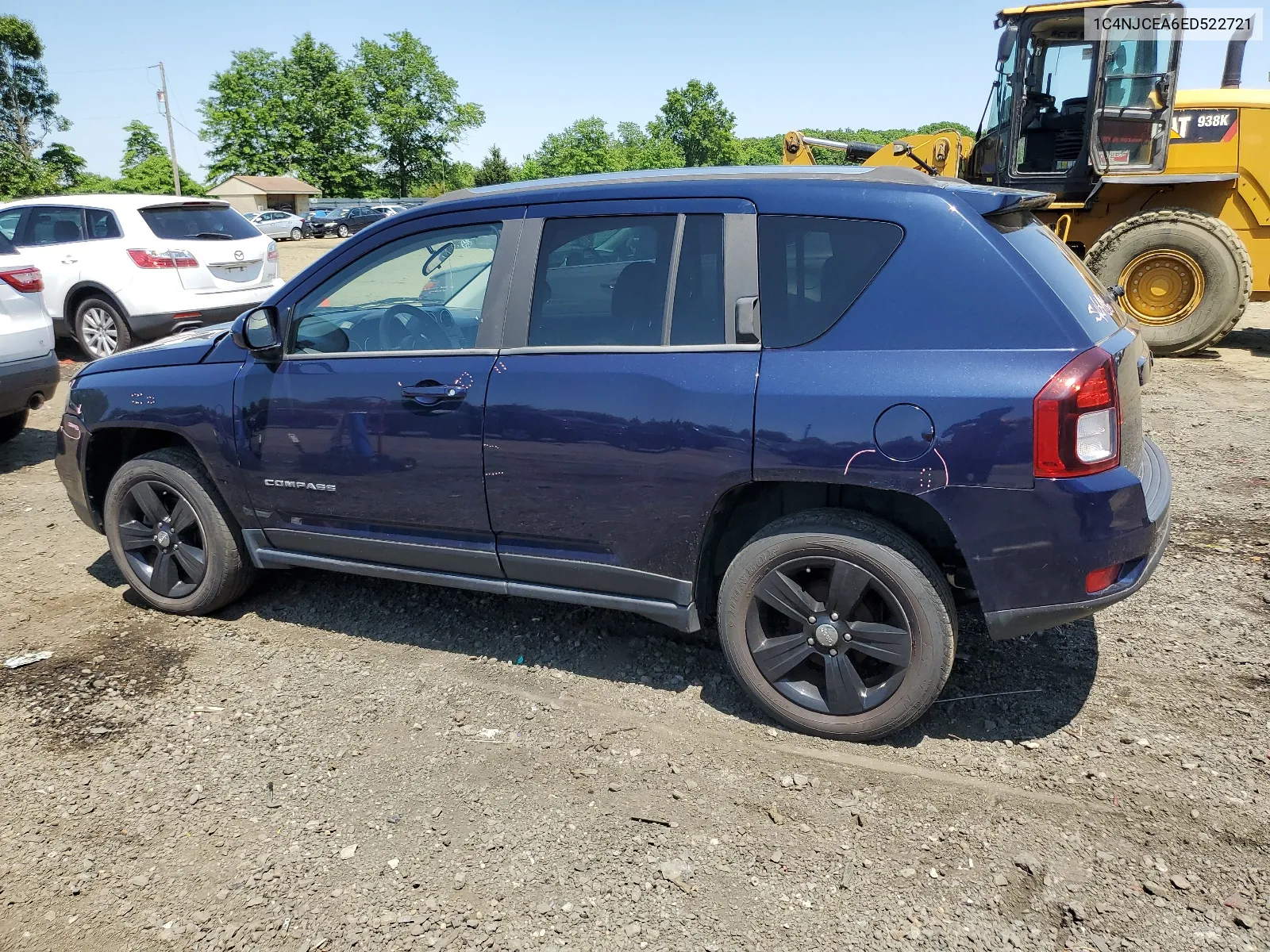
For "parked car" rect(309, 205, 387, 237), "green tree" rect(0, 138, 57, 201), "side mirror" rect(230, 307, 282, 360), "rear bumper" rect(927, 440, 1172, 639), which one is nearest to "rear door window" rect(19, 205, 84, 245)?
"side mirror" rect(230, 307, 282, 360)

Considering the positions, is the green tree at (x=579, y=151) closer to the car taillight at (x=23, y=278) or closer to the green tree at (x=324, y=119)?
the green tree at (x=324, y=119)

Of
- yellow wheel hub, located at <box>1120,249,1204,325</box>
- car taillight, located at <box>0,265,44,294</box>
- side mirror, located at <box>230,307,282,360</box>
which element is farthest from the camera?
yellow wheel hub, located at <box>1120,249,1204,325</box>

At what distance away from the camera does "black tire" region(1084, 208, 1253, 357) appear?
908 cm

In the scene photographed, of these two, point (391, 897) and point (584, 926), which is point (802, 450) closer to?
point (584, 926)

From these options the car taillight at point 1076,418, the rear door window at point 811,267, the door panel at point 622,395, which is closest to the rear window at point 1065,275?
the car taillight at point 1076,418

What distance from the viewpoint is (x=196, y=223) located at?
394 inches

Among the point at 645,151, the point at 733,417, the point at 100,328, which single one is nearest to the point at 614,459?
the point at 733,417

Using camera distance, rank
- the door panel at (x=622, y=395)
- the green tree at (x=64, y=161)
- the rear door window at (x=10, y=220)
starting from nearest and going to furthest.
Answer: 1. the door panel at (x=622, y=395)
2. the rear door window at (x=10, y=220)
3. the green tree at (x=64, y=161)

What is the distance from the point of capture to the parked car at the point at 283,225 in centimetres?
4659

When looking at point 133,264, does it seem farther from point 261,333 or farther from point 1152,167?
point 1152,167

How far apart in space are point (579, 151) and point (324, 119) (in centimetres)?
2617

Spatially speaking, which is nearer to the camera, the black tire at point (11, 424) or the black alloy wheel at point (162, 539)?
the black alloy wheel at point (162, 539)

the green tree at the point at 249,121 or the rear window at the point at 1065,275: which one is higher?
the green tree at the point at 249,121

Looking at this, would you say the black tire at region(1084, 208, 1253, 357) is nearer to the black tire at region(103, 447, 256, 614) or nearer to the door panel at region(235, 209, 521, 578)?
the door panel at region(235, 209, 521, 578)
